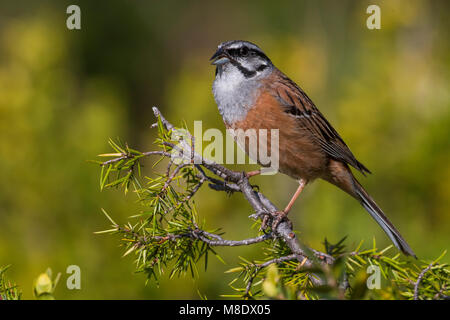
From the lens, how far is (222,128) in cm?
469

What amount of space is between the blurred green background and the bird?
1.71ft

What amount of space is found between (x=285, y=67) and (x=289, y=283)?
128 inches

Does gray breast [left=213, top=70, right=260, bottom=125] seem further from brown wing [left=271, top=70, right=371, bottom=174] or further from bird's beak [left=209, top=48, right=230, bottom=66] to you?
brown wing [left=271, top=70, right=371, bottom=174]

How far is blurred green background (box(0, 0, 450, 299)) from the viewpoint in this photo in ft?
12.6

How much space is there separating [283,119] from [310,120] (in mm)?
344

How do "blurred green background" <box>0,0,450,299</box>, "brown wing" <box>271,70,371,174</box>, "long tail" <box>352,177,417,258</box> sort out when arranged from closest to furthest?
"long tail" <box>352,177,417,258</box> → "brown wing" <box>271,70,371,174</box> → "blurred green background" <box>0,0,450,299</box>

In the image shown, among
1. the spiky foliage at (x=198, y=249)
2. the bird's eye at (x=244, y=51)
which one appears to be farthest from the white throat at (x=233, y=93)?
the spiky foliage at (x=198, y=249)

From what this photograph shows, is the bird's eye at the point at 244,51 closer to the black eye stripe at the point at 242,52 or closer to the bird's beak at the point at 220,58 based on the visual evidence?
the black eye stripe at the point at 242,52

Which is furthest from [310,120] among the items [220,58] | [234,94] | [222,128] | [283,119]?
[222,128]

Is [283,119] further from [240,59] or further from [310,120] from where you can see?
[240,59]

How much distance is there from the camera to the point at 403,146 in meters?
4.50

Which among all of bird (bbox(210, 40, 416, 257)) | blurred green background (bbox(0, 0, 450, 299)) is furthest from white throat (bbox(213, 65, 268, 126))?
blurred green background (bbox(0, 0, 450, 299))

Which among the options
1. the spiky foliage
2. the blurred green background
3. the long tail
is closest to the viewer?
the spiky foliage

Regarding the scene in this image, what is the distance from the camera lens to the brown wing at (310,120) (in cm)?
358
